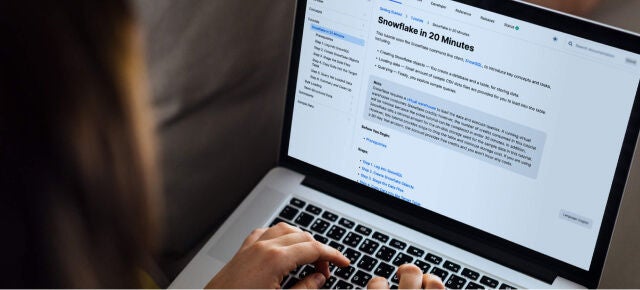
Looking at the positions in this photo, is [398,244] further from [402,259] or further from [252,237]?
[252,237]

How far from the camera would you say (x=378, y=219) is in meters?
0.99

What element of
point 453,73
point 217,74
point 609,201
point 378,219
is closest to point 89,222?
point 217,74

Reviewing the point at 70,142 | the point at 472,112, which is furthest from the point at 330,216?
the point at 70,142

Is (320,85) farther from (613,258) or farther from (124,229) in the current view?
(613,258)

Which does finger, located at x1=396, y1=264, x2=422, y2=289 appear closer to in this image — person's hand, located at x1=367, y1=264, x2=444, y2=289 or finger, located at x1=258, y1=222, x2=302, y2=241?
person's hand, located at x1=367, y1=264, x2=444, y2=289

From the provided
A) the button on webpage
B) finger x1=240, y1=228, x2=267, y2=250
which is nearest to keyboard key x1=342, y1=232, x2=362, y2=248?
finger x1=240, y1=228, x2=267, y2=250

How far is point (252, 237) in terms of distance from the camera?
93 centimetres

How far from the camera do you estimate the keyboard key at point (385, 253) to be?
93cm

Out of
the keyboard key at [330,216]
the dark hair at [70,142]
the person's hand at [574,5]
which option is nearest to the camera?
the dark hair at [70,142]

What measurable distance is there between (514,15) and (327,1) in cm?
23

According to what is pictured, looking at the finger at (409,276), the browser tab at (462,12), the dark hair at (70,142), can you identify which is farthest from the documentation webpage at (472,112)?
the dark hair at (70,142)

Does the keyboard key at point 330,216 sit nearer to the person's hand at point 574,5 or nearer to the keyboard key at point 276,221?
the keyboard key at point 276,221

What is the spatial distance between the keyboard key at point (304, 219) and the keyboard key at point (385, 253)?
10 cm

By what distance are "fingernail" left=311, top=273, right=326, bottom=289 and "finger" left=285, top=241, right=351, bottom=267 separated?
2 cm
